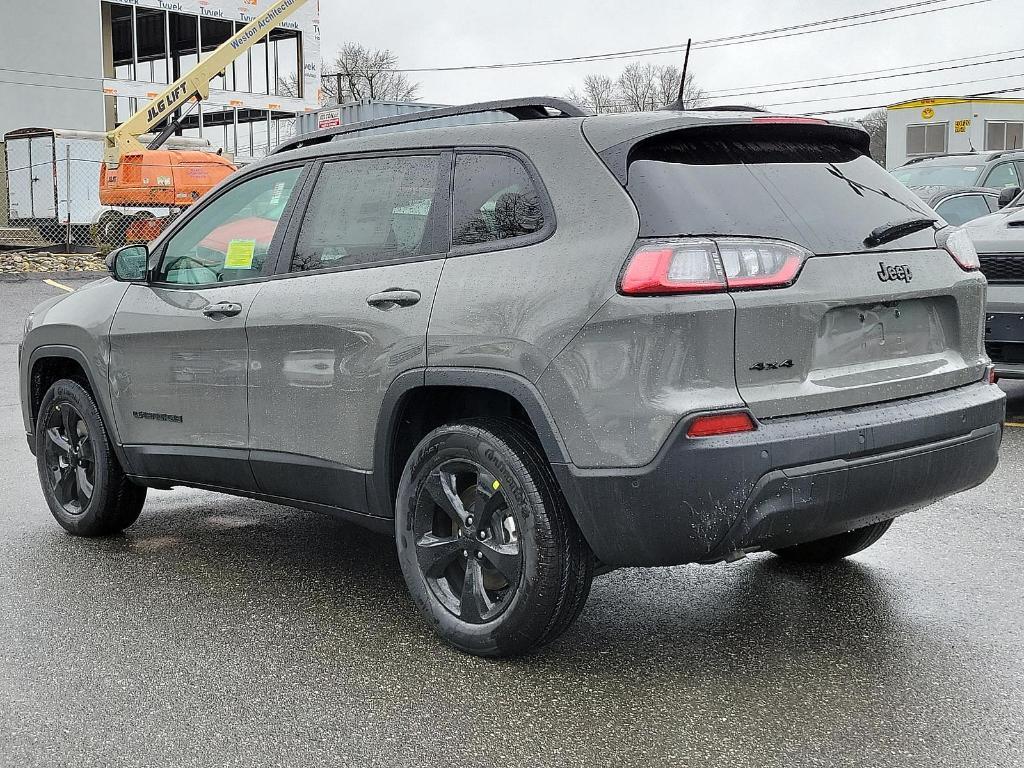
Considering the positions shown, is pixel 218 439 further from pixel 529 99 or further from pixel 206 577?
pixel 529 99

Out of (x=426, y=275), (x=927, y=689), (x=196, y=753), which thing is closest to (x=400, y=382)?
(x=426, y=275)

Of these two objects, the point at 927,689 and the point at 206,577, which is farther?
the point at 206,577

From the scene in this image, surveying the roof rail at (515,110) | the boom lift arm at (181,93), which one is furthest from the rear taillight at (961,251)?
the boom lift arm at (181,93)

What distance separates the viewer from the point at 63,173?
3338cm

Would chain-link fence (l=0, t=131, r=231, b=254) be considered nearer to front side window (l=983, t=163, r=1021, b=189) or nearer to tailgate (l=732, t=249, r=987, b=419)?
front side window (l=983, t=163, r=1021, b=189)

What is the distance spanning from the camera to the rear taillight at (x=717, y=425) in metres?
3.48

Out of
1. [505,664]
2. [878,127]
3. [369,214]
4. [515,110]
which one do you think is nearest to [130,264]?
[369,214]

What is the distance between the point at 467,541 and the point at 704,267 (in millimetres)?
1228

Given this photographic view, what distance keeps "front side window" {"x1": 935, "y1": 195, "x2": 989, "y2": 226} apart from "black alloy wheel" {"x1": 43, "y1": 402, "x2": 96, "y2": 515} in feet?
32.2

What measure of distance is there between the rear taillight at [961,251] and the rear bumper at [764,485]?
2.04ft

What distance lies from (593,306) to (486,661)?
127cm

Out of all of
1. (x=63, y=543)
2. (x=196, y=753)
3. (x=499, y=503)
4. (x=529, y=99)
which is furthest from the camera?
(x=63, y=543)

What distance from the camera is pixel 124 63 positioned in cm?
5138

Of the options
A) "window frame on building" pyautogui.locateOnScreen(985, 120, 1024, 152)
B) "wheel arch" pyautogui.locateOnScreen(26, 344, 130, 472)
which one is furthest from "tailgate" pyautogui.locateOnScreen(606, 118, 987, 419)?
"window frame on building" pyautogui.locateOnScreen(985, 120, 1024, 152)
